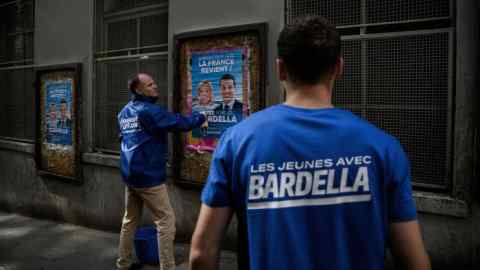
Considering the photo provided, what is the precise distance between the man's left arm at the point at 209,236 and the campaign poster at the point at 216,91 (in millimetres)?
3474

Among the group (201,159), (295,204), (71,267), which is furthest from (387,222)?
(71,267)

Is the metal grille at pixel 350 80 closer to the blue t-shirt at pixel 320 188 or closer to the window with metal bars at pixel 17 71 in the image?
the blue t-shirt at pixel 320 188

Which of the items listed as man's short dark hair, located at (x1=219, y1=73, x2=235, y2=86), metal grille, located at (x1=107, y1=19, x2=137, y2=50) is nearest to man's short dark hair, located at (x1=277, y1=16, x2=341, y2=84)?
man's short dark hair, located at (x1=219, y1=73, x2=235, y2=86)

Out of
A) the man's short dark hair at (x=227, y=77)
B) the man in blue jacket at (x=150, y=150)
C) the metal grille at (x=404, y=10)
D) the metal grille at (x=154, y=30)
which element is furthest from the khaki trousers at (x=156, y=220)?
the metal grille at (x=404, y=10)

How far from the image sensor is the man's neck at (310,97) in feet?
4.88

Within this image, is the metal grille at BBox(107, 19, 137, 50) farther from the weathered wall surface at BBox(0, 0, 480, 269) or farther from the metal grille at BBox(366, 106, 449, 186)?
the metal grille at BBox(366, 106, 449, 186)

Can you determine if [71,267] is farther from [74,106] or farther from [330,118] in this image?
[330,118]

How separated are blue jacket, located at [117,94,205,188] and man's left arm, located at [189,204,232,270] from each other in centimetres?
270

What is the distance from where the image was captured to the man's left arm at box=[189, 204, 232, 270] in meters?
1.50

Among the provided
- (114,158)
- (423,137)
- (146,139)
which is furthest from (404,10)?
(114,158)

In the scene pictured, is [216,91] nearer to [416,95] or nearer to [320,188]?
[416,95]

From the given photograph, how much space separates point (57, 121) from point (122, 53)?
1.72 meters

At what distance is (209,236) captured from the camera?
4.91 ft

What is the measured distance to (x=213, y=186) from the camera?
1.50 meters
